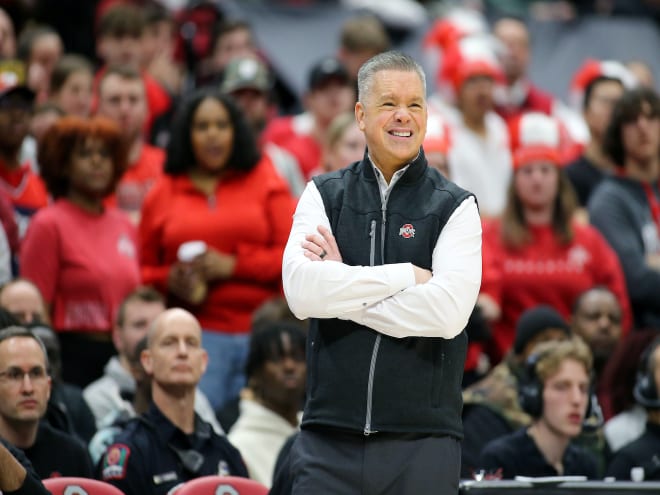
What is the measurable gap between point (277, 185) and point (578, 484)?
10.7ft

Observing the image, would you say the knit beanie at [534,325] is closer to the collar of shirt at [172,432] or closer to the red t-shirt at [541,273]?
the red t-shirt at [541,273]

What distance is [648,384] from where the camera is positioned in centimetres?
777

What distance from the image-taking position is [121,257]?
8.38 m

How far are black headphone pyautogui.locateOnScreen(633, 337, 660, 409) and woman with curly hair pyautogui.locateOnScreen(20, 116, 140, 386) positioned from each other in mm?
2771

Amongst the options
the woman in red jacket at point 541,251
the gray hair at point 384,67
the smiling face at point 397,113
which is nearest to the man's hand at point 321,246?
the smiling face at point 397,113

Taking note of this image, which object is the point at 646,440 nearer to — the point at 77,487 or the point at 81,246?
the point at 77,487

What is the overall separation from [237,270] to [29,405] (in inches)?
89.7

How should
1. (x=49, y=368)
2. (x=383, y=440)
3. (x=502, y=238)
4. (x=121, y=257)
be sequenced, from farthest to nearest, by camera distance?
1. (x=502, y=238)
2. (x=121, y=257)
3. (x=49, y=368)
4. (x=383, y=440)

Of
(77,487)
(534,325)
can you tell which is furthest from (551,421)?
(77,487)

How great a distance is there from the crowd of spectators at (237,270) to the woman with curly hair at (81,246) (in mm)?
11

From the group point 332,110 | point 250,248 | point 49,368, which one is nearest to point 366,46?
point 332,110

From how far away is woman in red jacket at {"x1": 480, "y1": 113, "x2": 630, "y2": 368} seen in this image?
932 centimetres

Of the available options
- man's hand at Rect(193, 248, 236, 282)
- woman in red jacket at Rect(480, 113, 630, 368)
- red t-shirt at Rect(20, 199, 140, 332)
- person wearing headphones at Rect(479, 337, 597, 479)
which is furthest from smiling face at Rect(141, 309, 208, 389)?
woman in red jacket at Rect(480, 113, 630, 368)

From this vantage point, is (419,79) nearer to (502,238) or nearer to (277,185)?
(277,185)
